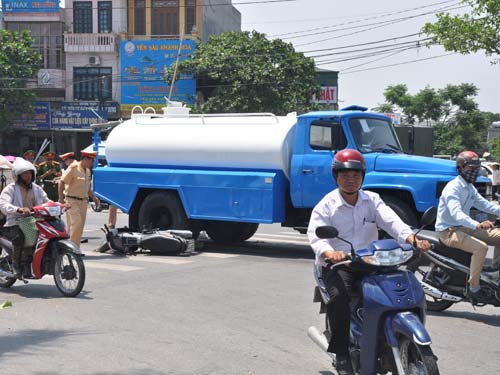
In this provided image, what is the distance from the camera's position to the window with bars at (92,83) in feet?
144

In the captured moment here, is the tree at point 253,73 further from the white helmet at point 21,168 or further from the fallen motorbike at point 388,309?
the fallen motorbike at point 388,309

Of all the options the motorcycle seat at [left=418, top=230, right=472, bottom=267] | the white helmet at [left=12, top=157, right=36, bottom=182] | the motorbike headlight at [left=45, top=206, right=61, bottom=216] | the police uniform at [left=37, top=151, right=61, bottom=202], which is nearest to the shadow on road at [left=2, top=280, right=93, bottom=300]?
the motorbike headlight at [left=45, top=206, right=61, bottom=216]

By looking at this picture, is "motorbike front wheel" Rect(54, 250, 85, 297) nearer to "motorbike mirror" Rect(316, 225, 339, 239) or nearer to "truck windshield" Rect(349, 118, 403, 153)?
"motorbike mirror" Rect(316, 225, 339, 239)

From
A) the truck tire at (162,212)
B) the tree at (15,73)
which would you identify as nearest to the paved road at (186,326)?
the truck tire at (162,212)

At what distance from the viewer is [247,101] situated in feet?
127

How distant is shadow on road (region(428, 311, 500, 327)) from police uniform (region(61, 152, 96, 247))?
20.2 feet

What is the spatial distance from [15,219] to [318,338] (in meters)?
4.94

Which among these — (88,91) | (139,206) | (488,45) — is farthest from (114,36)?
(139,206)

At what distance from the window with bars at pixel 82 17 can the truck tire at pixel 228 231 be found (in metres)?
33.1

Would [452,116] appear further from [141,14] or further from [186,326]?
[186,326]

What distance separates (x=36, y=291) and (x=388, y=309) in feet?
19.4

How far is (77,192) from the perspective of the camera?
39.0 feet

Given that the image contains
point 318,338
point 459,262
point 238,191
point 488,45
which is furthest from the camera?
point 488,45

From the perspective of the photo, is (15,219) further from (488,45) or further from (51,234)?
(488,45)
